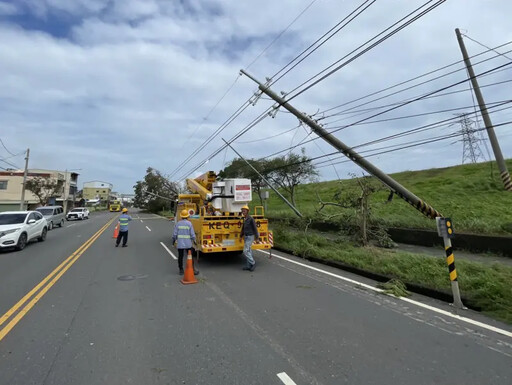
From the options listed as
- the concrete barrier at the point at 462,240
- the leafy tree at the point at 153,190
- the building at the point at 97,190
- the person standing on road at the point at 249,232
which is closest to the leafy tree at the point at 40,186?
the leafy tree at the point at 153,190

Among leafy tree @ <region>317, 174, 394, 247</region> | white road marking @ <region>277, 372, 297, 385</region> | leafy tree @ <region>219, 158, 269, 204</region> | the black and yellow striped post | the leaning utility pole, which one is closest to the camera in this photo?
white road marking @ <region>277, 372, 297, 385</region>

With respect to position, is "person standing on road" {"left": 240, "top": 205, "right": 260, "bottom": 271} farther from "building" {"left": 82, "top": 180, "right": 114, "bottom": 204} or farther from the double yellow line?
"building" {"left": 82, "top": 180, "right": 114, "bottom": 204}

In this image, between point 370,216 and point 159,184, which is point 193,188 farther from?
point 159,184

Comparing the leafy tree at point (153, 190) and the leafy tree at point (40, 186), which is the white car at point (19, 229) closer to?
the leafy tree at point (40, 186)

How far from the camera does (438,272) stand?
746 cm

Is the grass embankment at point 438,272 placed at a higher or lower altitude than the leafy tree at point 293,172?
lower

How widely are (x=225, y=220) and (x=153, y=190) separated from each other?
75337 mm

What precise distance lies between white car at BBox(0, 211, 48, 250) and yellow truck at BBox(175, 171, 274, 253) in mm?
7638

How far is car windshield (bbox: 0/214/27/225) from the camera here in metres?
13.8

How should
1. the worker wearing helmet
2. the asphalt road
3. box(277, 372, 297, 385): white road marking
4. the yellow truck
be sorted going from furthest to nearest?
the yellow truck, the worker wearing helmet, the asphalt road, box(277, 372, 297, 385): white road marking

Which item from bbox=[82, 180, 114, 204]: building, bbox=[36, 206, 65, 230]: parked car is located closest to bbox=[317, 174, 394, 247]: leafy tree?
bbox=[36, 206, 65, 230]: parked car

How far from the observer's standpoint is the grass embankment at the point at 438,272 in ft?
18.6

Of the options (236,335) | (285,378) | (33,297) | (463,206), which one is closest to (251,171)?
(463,206)

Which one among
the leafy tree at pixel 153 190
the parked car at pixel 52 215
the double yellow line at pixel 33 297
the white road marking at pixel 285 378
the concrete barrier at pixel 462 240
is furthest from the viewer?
the leafy tree at pixel 153 190
